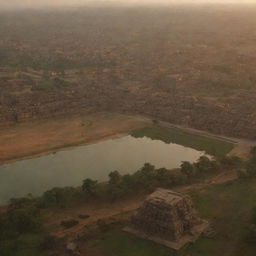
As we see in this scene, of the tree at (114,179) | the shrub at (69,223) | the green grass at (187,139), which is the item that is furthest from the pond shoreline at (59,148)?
the shrub at (69,223)

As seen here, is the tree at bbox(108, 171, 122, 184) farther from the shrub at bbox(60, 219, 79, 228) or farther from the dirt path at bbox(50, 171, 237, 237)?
the shrub at bbox(60, 219, 79, 228)

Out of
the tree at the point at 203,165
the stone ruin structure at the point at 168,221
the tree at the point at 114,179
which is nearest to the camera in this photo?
the stone ruin structure at the point at 168,221

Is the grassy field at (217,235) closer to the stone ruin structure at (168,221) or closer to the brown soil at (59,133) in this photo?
Result: the stone ruin structure at (168,221)

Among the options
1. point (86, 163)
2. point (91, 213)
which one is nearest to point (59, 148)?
point (86, 163)

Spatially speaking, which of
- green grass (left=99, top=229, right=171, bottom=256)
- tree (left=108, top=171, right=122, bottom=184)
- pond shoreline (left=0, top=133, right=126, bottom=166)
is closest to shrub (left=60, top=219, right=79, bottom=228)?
green grass (left=99, top=229, right=171, bottom=256)

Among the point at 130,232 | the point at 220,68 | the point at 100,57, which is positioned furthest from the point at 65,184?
the point at 100,57

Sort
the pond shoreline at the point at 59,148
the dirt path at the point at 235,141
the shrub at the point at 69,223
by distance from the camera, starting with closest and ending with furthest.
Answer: the shrub at the point at 69,223 → the pond shoreline at the point at 59,148 → the dirt path at the point at 235,141

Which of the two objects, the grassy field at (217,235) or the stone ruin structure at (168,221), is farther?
the stone ruin structure at (168,221)
